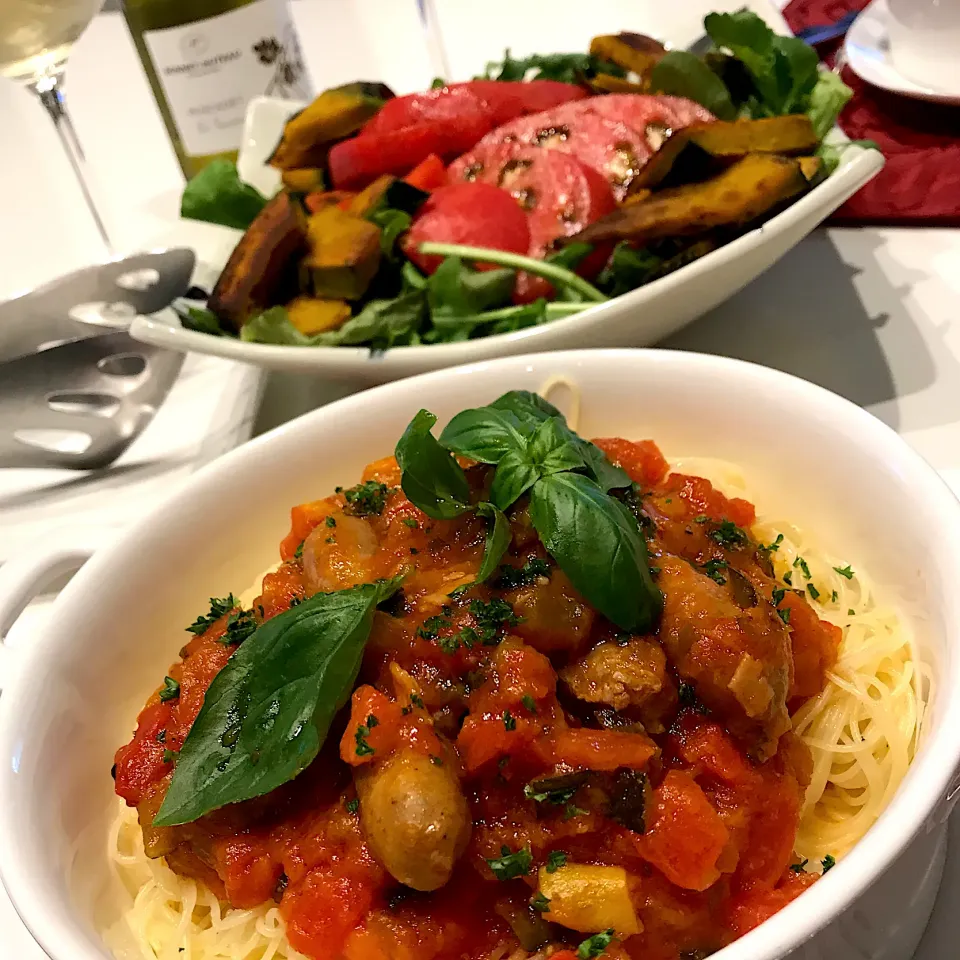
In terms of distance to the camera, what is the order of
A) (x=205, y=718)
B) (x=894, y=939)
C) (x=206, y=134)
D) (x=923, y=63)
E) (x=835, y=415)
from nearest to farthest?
(x=894, y=939)
(x=205, y=718)
(x=835, y=415)
(x=923, y=63)
(x=206, y=134)

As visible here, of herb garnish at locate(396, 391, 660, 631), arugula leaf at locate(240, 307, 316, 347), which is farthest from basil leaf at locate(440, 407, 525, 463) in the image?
arugula leaf at locate(240, 307, 316, 347)

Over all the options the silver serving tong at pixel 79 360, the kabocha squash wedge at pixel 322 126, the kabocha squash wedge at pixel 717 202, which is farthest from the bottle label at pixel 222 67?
the kabocha squash wedge at pixel 717 202

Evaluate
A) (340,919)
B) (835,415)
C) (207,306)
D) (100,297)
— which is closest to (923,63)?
(835,415)

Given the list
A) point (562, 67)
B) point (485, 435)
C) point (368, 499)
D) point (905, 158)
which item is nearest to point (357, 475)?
point (368, 499)

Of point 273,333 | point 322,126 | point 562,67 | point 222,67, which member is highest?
point 222,67

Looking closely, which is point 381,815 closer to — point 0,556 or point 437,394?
point 437,394

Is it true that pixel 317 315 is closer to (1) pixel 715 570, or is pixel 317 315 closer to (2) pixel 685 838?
(1) pixel 715 570
